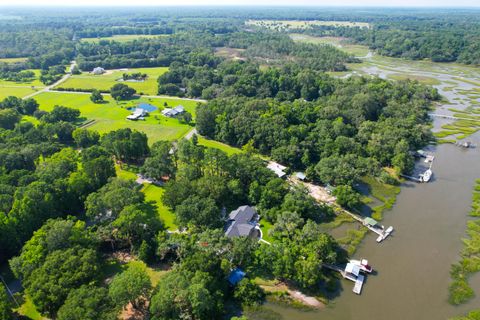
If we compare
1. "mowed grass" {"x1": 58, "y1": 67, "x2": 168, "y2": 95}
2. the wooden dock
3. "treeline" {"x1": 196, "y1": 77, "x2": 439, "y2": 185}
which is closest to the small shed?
"treeline" {"x1": 196, "y1": 77, "x2": 439, "y2": 185}

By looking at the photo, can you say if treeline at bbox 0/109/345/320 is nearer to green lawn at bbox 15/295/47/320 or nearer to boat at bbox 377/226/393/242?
green lawn at bbox 15/295/47/320

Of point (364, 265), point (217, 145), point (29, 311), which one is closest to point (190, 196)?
point (29, 311)

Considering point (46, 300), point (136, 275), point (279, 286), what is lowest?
point (279, 286)

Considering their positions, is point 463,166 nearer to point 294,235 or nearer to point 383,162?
point 383,162

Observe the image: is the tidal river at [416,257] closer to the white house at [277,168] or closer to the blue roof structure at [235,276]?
the blue roof structure at [235,276]

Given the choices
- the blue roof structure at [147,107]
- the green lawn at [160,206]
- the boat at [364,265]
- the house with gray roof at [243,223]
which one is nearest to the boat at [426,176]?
the boat at [364,265]

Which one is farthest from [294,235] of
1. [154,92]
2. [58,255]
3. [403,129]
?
[154,92]
